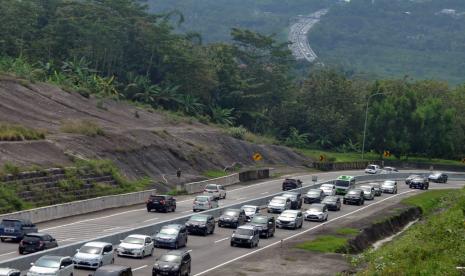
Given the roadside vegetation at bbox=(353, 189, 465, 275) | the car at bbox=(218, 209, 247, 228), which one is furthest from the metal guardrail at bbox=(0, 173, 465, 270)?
the roadside vegetation at bbox=(353, 189, 465, 275)

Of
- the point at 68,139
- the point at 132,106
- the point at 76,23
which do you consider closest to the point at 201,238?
the point at 68,139

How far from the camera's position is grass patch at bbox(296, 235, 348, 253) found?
53.9 m

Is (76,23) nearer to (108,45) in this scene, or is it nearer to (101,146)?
(108,45)

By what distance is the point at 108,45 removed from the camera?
138 m

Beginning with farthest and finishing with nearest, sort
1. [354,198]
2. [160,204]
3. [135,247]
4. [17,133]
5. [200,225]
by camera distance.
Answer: [354,198] < [17,133] < [160,204] < [200,225] < [135,247]

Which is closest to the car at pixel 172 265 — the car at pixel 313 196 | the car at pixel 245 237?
the car at pixel 245 237

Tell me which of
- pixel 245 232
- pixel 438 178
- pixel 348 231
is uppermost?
pixel 245 232

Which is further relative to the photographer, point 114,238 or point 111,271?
point 114,238

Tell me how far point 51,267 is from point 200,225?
20.1 metres

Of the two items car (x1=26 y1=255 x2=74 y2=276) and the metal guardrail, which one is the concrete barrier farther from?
car (x1=26 y1=255 x2=74 y2=276)

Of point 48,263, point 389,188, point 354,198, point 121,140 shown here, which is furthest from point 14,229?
point 389,188

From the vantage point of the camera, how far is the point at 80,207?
65625mm

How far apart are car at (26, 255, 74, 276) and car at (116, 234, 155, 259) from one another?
7.67m

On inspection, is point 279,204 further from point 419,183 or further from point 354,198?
point 419,183
